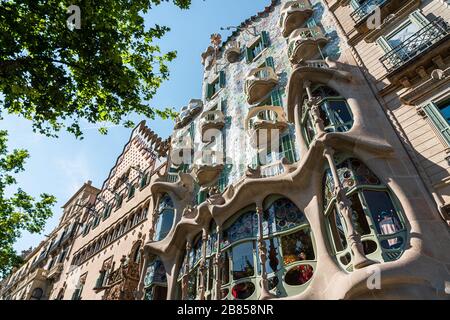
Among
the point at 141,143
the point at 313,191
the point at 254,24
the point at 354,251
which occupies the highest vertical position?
the point at 254,24

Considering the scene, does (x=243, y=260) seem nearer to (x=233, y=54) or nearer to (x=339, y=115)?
(x=339, y=115)

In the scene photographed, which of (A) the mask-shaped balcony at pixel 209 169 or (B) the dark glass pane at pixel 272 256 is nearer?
(B) the dark glass pane at pixel 272 256

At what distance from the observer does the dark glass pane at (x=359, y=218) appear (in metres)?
7.63

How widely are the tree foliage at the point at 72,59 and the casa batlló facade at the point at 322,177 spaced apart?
5.65m

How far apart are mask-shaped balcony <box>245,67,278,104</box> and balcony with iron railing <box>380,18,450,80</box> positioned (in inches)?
230

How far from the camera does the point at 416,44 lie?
990cm

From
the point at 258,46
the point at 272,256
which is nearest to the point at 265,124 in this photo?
the point at 272,256

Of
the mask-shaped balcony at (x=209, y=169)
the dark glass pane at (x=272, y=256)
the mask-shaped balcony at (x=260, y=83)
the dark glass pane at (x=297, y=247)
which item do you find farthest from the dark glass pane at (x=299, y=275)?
the mask-shaped balcony at (x=260, y=83)

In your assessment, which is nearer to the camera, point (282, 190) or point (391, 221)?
point (391, 221)

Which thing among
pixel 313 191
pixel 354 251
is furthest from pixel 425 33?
pixel 354 251

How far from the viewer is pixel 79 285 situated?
893 inches

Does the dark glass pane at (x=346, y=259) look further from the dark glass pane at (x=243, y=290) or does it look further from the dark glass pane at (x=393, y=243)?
the dark glass pane at (x=243, y=290)
